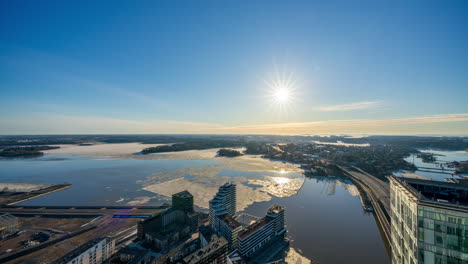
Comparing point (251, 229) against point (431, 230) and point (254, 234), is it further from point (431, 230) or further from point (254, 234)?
point (431, 230)

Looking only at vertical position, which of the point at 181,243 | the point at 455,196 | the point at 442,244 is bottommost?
the point at 181,243

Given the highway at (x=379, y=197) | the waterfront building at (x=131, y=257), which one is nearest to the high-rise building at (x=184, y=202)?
the waterfront building at (x=131, y=257)

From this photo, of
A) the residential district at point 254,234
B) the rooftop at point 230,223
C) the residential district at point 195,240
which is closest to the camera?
the residential district at point 254,234

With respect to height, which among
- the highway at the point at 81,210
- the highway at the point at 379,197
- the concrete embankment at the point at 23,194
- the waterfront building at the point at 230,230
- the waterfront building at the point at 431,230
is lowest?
the highway at the point at 379,197

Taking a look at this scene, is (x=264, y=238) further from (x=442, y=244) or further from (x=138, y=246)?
(x=442, y=244)

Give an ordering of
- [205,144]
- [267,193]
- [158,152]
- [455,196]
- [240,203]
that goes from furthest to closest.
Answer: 1. [205,144]
2. [158,152]
3. [267,193]
4. [240,203]
5. [455,196]

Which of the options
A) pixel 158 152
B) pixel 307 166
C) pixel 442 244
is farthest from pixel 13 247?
pixel 158 152

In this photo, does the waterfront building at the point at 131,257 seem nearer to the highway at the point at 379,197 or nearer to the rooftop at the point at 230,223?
the rooftop at the point at 230,223
